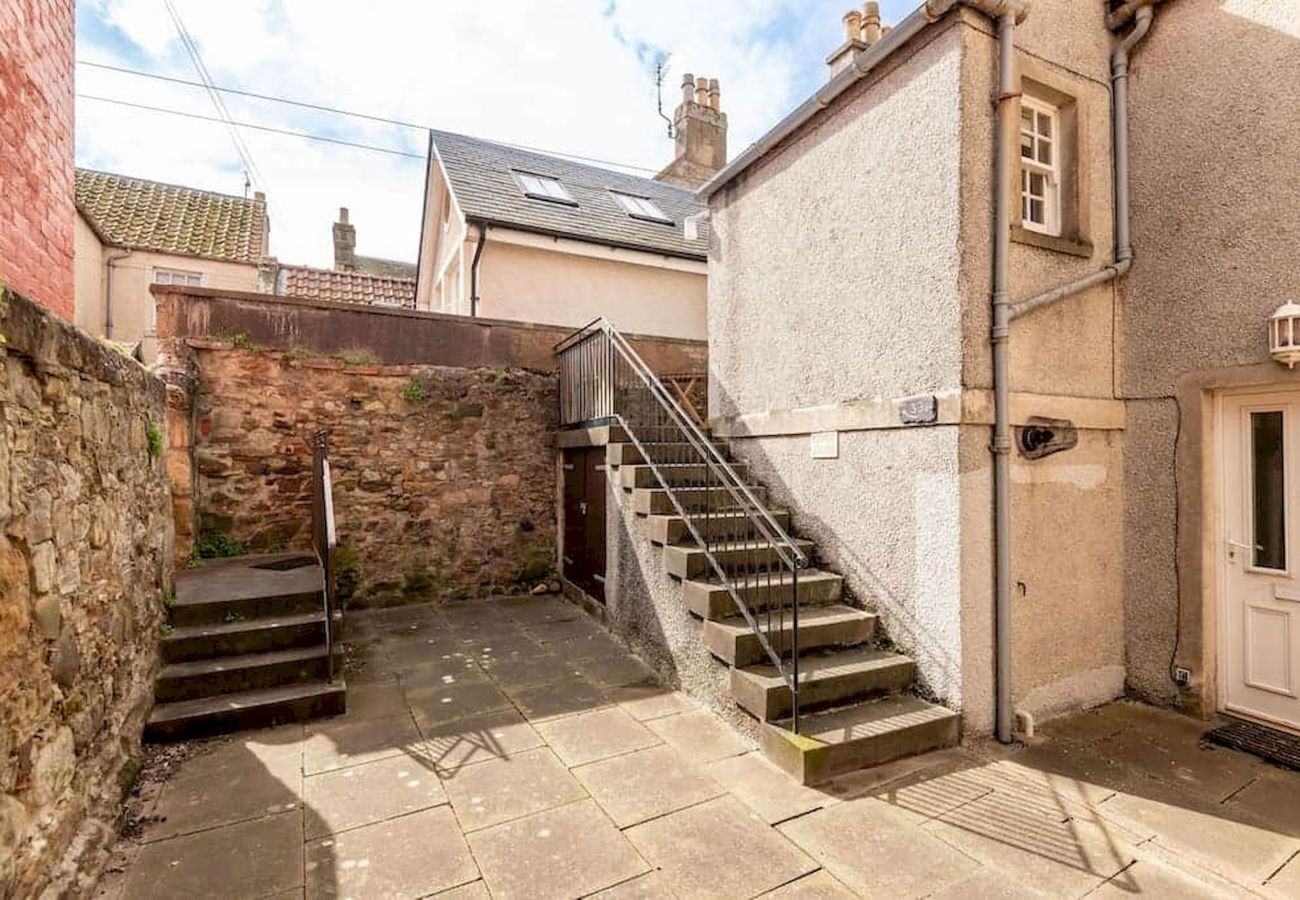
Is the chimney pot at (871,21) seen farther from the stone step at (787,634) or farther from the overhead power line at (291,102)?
the overhead power line at (291,102)

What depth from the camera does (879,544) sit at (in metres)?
4.54

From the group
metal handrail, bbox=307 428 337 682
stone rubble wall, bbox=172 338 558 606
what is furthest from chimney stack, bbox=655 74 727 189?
metal handrail, bbox=307 428 337 682

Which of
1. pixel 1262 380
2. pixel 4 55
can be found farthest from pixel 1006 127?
pixel 4 55

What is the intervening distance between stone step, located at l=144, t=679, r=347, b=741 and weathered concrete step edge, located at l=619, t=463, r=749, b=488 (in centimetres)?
281

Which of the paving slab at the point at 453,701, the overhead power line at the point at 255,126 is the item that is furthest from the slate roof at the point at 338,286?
the paving slab at the point at 453,701

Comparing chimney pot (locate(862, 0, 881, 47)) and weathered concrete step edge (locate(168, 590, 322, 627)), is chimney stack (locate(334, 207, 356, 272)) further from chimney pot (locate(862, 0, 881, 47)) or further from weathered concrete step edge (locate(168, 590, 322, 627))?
chimney pot (locate(862, 0, 881, 47))

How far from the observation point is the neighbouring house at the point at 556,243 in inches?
378

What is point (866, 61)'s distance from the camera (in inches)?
176

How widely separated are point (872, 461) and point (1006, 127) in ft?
7.68

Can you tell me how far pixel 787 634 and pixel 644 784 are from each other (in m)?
1.41

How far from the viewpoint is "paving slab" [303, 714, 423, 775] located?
12.3ft

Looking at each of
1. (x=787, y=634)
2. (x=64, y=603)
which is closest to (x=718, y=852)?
(x=787, y=634)

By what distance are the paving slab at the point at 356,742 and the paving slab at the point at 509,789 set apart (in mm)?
543

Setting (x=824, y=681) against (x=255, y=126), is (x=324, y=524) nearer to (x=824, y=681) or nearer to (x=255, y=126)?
(x=824, y=681)
